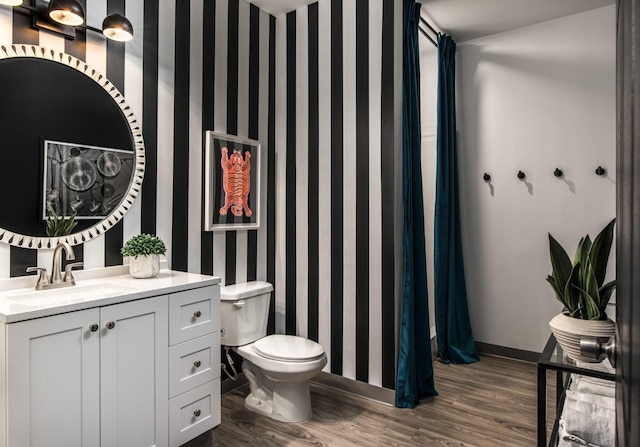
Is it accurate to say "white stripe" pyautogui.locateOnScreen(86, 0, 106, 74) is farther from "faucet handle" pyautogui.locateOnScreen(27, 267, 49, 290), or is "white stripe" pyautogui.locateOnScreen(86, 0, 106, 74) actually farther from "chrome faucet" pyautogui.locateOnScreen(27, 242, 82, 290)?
"faucet handle" pyautogui.locateOnScreen(27, 267, 49, 290)

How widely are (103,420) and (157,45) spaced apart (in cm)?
194

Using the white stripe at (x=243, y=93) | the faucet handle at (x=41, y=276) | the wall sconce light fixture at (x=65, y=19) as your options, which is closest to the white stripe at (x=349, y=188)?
the white stripe at (x=243, y=93)

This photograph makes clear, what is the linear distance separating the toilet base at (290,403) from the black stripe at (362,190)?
18.6 inches

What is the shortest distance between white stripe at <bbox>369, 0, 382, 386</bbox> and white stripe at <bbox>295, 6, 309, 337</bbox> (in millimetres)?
518

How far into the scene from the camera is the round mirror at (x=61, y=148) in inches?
69.4

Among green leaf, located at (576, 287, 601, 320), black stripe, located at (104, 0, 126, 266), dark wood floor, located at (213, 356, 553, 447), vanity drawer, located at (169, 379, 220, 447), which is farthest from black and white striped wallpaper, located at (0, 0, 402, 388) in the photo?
green leaf, located at (576, 287, 601, 320)

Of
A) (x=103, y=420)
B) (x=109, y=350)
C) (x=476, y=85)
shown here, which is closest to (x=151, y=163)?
(x=109, y=350)

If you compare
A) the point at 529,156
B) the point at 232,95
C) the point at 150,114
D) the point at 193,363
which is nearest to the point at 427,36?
the point at 529,156

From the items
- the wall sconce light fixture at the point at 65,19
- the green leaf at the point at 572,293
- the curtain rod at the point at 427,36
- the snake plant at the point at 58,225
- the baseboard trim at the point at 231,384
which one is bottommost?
the baseboard trim at the point at 231,384

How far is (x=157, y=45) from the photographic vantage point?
7.64ft

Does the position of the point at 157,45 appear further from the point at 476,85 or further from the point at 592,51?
the point at 592,51

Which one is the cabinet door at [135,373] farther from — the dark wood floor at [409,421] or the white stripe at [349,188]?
the white stripe at [349,188]

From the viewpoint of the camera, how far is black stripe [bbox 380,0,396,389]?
8.44 ft

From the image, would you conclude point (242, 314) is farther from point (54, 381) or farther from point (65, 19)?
point (65, 19)
